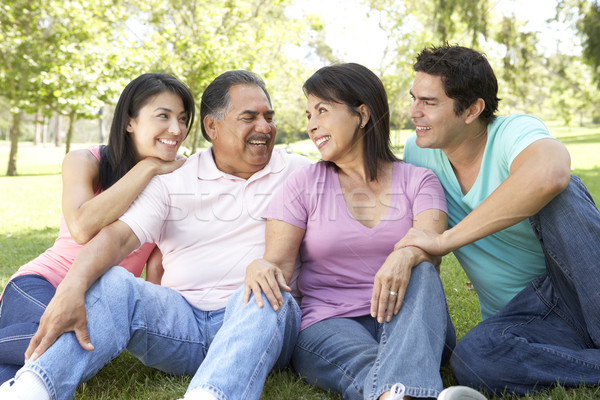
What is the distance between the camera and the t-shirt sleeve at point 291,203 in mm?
2633

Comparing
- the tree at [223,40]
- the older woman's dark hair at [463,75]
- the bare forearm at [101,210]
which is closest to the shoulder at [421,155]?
the older woman's dark hair at [463,75]

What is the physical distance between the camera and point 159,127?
2973 mm

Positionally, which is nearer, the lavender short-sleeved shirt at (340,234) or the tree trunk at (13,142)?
the lavender short-sleeved shirt at (340,234)

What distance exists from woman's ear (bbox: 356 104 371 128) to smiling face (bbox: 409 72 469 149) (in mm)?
223

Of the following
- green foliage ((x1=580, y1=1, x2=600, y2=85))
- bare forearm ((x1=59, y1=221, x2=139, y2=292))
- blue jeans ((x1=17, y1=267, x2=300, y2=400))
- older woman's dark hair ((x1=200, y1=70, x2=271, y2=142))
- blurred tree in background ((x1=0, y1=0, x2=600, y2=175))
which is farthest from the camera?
blurred tree in background ((x1=0, y1=0, x2=600, y2=175))

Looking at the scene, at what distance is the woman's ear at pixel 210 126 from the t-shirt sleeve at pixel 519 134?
150 centimetres

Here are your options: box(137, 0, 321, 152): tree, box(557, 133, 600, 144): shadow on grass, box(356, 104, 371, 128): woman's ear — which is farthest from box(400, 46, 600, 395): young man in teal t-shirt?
box(557, 133, 600, 144): shadow on grass

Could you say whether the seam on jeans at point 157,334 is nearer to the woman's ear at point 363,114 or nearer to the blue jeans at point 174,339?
the blue jeans at point 174,339

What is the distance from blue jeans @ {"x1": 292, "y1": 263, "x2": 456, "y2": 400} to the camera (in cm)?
202

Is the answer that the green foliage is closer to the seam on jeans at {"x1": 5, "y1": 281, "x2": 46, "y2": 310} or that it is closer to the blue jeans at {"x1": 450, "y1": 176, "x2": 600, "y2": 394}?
the blue jeans at {"x1": 450, "y1": 176, "x2": 600, "y2": 394}

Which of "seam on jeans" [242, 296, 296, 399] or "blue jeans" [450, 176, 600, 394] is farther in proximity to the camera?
"blue jeans" [450, 176, 600, 394]

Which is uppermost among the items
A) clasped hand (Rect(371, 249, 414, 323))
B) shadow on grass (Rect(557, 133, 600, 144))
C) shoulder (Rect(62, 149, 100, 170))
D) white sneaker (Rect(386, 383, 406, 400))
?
clasped hand (Rect(371, 249, 414, 323))

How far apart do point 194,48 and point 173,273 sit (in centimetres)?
1237

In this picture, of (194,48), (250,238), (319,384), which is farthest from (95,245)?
(194,48)
